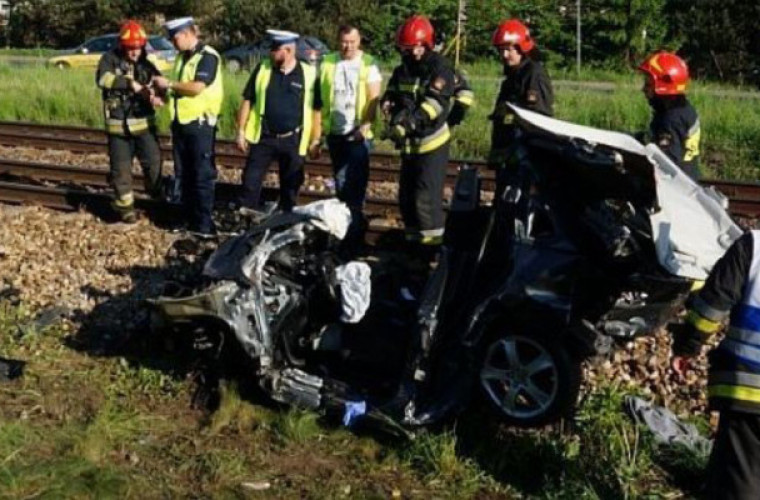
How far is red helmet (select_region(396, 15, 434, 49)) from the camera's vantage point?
25.5 ft

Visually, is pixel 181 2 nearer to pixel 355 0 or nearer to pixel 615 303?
pixel 355 0

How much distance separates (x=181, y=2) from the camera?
41812mm

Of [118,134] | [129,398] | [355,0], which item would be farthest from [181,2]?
[129,398]

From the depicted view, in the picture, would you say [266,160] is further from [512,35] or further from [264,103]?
[512,35]

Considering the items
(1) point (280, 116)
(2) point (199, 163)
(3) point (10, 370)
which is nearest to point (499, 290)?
(3) point (10, 370)

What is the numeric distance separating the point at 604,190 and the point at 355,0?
33.2 meters

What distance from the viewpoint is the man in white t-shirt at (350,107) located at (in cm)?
868

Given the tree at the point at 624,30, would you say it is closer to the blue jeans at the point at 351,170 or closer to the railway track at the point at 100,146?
the railway track at the point at 100,146

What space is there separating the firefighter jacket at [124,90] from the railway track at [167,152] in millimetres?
1509

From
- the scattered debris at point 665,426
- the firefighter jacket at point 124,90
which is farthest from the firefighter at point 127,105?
the scattered debris at point 665,426

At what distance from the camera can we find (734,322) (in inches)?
160

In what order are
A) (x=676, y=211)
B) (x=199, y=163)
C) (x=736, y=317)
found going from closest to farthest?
1. (x=736, y=317)
2. (x=676, y=211)
3. (x=199, y=163)

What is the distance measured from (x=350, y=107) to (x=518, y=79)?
1403 mm

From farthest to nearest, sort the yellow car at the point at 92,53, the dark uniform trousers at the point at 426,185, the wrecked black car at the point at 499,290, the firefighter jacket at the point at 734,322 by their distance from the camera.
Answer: the yellow car at the point at 92,53
the dark uniform trousers at the point at 426,185
the wrecked black car at the point at 499,290
the firefighter jacket at the point at 734,322
